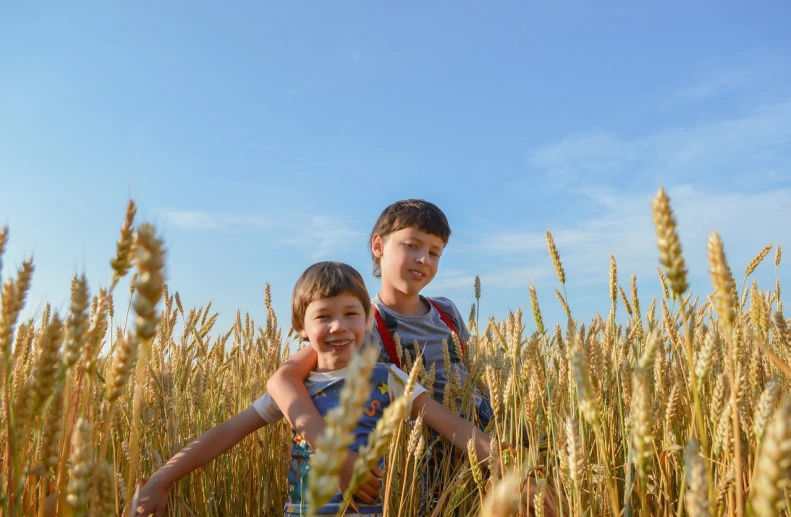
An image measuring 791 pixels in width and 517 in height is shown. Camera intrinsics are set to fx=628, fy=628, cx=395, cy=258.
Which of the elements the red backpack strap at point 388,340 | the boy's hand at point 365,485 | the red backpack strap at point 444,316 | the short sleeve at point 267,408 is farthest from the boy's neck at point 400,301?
the boy's hand at point 365,485

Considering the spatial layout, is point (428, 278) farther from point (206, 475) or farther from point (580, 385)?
point (580, 385)

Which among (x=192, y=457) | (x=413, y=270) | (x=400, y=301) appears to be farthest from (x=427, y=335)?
(x=192, y=457)

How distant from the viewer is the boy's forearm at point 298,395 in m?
2.01

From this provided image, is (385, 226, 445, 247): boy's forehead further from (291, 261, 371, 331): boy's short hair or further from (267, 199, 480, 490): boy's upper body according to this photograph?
(291, 261, 371, 331): boy's short hair

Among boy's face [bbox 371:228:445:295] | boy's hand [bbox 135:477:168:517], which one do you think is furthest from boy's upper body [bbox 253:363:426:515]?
boy's face [bbox 371:228:445:295]

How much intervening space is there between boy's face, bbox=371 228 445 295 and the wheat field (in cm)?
37

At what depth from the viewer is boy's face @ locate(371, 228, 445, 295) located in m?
3.08

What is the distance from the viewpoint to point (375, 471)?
1.95 meters

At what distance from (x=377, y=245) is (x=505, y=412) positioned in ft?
6.78

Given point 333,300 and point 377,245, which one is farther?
point 377,245

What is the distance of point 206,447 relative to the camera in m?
2.07

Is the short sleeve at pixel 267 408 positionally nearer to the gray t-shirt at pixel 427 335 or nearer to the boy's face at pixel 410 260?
the gray t-shirt at pixel 427 335

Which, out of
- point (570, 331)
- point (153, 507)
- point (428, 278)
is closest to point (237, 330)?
point (428, 278)

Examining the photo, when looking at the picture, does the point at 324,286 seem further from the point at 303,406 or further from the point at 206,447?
the point at 206,447
